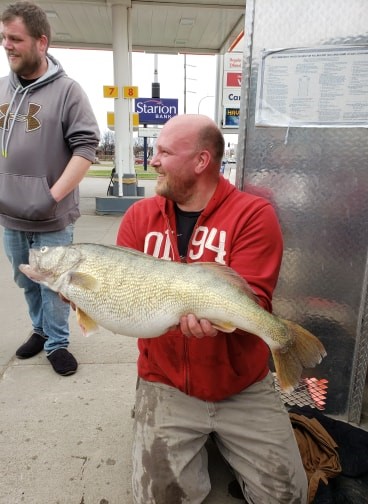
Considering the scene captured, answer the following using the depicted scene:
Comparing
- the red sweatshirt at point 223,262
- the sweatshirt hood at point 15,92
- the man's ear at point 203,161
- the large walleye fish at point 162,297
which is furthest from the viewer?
the sweatshirt hood at point 15,92

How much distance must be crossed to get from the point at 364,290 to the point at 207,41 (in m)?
11.5

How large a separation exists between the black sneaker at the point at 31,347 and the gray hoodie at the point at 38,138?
40.5 inches

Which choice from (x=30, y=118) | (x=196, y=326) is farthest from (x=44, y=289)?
(x=196, y=326)

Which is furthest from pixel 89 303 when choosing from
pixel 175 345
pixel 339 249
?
pixel 339 249

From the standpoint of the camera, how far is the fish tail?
6.29 ft

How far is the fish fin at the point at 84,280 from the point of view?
1.92 meters

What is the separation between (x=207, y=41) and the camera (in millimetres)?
12367

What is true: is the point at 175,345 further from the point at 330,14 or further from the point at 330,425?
the point at 330,14

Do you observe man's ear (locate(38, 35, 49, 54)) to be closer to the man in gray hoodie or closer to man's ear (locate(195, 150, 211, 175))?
the man in gray hoodie

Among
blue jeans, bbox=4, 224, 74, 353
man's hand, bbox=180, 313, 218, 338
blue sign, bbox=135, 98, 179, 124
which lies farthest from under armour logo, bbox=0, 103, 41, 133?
blue sign, bbox=135, 98, 179, 124

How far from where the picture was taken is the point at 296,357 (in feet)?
6.34

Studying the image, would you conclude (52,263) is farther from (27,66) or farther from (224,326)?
(27,66)

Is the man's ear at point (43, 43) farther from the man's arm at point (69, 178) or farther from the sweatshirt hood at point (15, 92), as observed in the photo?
the man's arm at point (69, 178)

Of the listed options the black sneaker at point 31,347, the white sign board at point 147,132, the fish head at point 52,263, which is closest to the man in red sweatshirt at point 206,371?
the fish head at point 52,263
